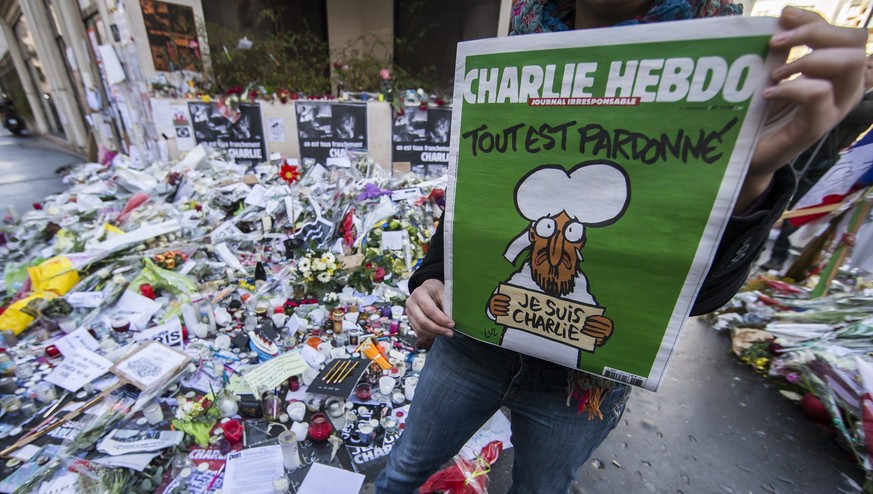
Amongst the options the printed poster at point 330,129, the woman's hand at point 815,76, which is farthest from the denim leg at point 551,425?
the printed poster at point 330,129

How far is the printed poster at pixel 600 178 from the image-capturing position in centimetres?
55

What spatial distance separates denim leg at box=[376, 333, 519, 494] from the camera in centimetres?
98

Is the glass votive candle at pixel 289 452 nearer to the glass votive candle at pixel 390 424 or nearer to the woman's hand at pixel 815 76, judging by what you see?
the glass votive candle at pixel 390 424

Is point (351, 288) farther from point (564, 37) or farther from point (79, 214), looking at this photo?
point (79, 214)

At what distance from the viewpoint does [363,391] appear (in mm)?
2145

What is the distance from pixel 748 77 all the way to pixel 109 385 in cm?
309

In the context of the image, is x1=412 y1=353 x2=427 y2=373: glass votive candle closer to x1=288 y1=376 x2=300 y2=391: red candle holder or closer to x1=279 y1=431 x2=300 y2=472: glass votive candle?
x1=288 y1=376 x2=300 y2=391: red candle holder

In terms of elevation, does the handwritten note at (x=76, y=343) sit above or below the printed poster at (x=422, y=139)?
below

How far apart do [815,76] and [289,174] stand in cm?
529

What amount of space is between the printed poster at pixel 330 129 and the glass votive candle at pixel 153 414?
168 inches

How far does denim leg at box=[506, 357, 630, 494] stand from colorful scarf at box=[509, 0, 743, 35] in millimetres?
790

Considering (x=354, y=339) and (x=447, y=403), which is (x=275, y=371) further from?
(x=447, y=403)

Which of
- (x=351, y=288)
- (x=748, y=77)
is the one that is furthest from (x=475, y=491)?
(x=351, y=288)

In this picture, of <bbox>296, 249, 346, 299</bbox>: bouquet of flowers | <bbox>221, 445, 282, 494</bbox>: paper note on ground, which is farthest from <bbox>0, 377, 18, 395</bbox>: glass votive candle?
<bbox>296, 249, 346, 299</bbox>: bouquet of flowers
